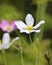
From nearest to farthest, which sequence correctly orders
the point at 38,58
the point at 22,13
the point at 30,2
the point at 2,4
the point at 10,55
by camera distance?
the point at 38,58 < the point at 10,55 < the point at 30,2 < the point at 22,13 < the point at 2,4

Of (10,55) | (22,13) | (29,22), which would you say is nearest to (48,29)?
(22,13)

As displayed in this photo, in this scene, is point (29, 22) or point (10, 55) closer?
point (29, 22)

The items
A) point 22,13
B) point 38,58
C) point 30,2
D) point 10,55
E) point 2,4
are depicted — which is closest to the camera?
point 38,58

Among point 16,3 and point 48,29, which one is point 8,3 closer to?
point 16,3

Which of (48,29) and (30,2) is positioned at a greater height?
(30,2)

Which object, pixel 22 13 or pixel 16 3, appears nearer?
pixel 22 13

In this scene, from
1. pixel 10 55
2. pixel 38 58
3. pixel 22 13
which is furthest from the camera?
pixel 22 13

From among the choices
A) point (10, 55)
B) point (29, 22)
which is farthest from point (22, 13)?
point (29, 22)

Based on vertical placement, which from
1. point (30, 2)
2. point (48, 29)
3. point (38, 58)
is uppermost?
point (38, 58)

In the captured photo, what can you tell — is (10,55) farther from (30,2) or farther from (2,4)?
(2,4)
